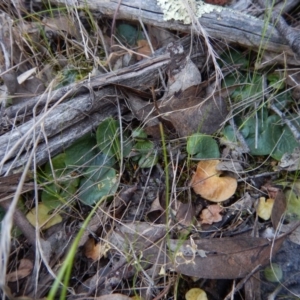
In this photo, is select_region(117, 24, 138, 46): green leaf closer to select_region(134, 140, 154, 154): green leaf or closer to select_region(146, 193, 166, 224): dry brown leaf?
select_region(134, 140, 154, 154): green leaf

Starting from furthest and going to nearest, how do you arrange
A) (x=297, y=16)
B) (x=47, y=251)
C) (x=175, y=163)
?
(x=297, y=16), (x=175, y=163), (x=47, y=251)

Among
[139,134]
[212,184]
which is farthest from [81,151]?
[212,184]

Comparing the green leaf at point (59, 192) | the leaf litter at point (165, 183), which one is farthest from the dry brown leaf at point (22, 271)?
the green leaf at point (59, 192)

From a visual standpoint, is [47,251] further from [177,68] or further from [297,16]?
[297,16]

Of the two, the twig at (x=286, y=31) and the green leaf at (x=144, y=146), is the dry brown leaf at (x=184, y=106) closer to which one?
the green leaf at (x=144, y=146)

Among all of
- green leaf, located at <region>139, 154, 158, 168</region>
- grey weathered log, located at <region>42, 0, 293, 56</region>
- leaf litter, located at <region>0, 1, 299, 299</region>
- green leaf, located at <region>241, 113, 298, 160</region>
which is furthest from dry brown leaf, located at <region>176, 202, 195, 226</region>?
grey weathered log, located at <region>42, 0, 293, 56</region>

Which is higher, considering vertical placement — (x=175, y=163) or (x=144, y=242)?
(x=175, y=163)

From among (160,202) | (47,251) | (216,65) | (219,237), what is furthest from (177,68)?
(47,251)
